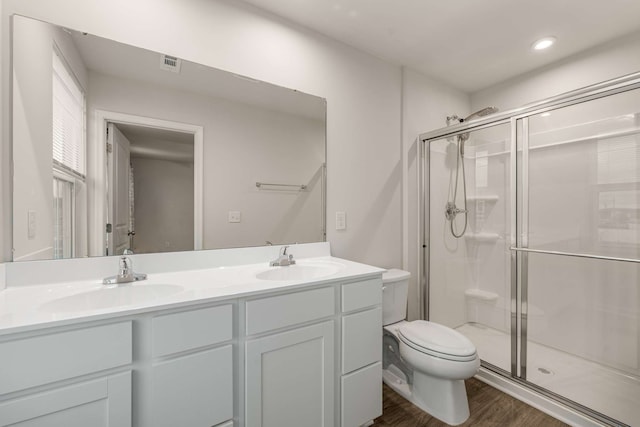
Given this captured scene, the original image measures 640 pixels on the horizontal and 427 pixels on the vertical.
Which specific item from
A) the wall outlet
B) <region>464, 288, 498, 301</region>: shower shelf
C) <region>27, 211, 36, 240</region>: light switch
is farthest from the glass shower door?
<region>27, 211, 36, 240</region>: light switch

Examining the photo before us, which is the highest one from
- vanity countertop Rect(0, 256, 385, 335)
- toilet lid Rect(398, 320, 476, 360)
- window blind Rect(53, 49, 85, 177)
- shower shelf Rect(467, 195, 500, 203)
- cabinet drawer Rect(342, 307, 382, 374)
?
window blind Rect(53, 49, 85, 177)

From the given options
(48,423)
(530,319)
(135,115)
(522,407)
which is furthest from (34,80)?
(530,319)

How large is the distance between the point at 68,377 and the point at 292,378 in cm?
77

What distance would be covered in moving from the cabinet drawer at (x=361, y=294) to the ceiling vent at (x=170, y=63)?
139 cm

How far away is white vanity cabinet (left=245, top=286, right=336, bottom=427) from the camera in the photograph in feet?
3.69

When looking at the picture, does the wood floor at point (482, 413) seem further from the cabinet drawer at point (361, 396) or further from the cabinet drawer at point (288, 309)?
the cabinet drawer at point (288, 309)

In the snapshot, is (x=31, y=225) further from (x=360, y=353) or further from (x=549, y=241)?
(x=549, y=241)

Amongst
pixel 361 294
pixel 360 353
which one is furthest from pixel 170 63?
pixel 360 353

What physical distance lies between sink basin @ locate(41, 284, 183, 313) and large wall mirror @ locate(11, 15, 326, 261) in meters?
0.24

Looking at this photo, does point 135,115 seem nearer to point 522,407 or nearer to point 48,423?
point 48,423

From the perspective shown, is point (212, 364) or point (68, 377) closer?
point (68, 377)

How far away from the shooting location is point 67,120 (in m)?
1.22

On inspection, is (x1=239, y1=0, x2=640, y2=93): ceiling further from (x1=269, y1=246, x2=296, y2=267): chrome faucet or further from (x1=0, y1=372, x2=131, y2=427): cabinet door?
(x1=0, y1=372, x2=131, y2=427): cabinet door

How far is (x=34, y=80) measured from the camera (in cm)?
117
